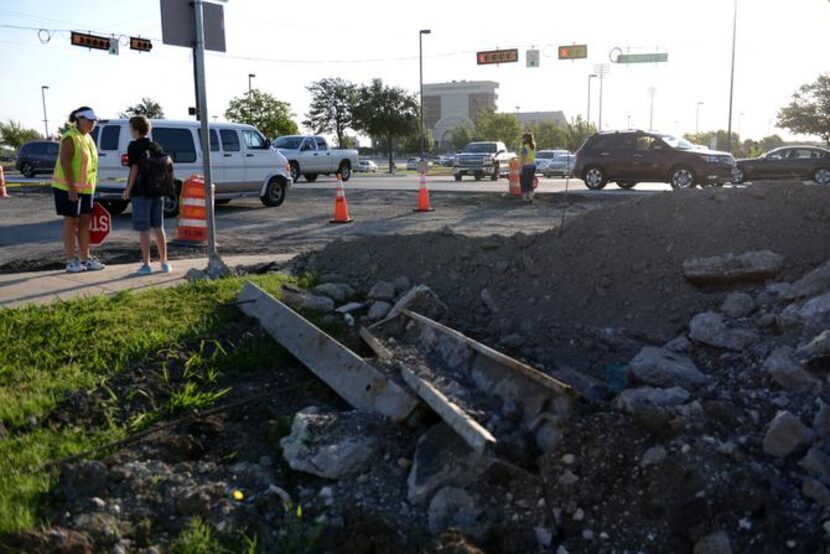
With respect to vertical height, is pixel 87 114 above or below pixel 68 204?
above

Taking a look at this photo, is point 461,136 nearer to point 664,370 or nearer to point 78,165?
point 78,165

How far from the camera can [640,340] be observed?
566 centimetres

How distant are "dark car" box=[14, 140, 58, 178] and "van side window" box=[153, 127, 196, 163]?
2284 cm

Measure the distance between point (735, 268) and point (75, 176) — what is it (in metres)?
6.54

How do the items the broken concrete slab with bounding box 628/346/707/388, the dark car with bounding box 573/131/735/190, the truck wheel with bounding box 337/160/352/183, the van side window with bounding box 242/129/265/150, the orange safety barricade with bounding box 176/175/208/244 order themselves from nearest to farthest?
the broken concrete slab with bounding box 628/346/707/388 → the orange safety barricade with bounding box 176/175/208/244 → the van side window with bounding box 242/129/265/150 → the dark car with bounding box 573/131/735/190 → the truck wheel with bounding box 337/160/352/183

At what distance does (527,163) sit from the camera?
58.9 ft

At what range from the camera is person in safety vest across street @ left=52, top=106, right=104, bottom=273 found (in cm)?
779

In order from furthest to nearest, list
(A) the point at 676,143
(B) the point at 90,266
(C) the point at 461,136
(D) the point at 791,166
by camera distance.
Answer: (C) the point at 461,136
(D) the point at 791,166
(A) the point at 676,143
(B) the point at 90,266

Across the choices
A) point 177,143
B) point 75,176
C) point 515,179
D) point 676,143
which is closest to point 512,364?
point 75,176

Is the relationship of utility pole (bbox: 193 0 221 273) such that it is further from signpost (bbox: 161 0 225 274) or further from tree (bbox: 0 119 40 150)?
tree (bbox: 0 119 40 150)

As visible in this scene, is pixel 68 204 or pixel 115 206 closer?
pixel 68 204

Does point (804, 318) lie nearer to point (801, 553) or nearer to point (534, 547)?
point (801, 553)

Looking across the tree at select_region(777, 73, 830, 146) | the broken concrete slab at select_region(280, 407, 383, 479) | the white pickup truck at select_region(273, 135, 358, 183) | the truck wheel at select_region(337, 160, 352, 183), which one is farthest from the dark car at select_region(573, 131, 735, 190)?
the tree at select_region(777, 73, 830, 146)

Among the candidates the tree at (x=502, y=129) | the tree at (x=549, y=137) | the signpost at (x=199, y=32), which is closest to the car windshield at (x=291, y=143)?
the signpost at (x=199, y=32)
